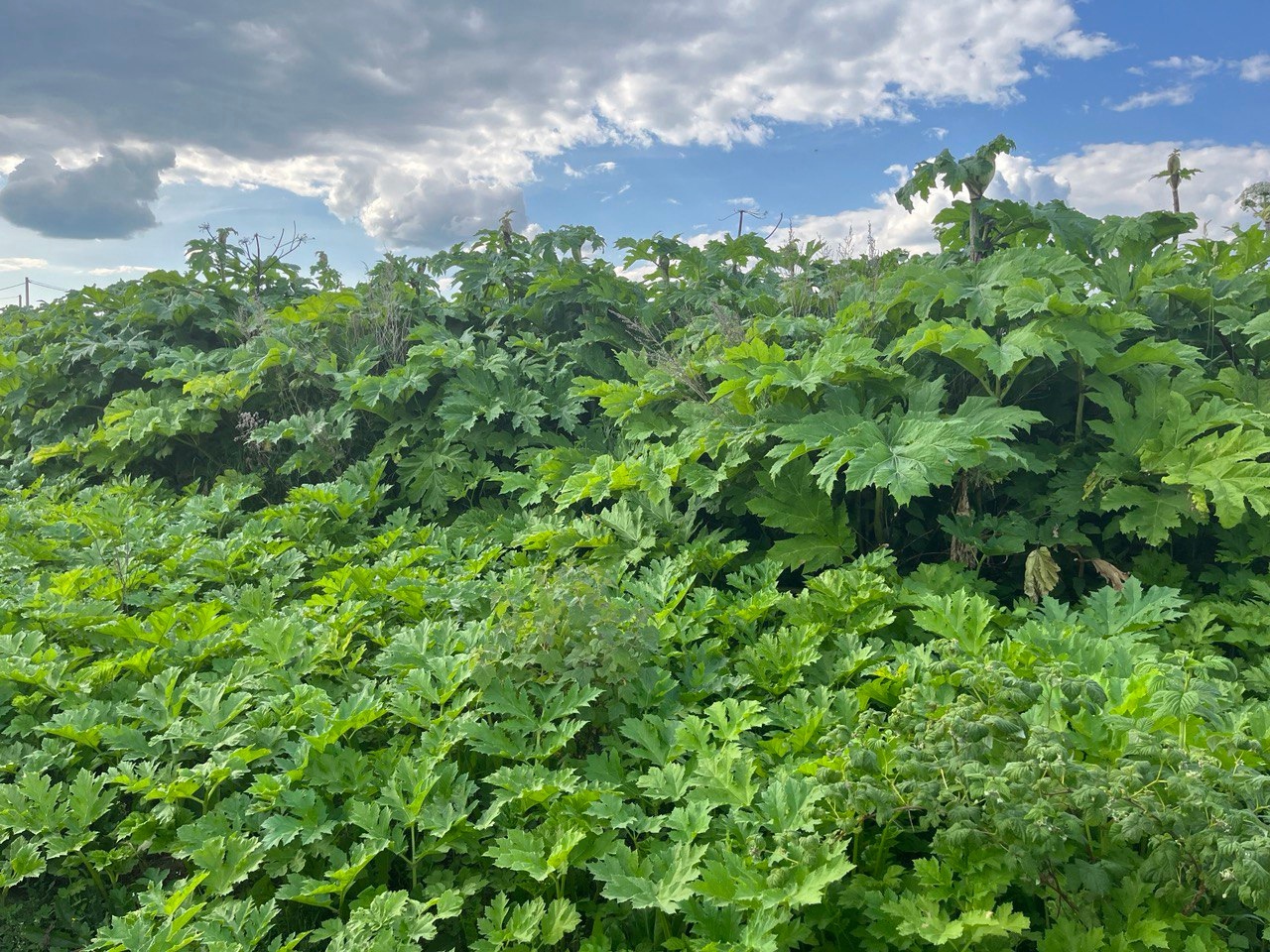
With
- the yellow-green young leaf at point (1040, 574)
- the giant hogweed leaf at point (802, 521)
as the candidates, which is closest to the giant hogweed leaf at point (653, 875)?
the giant hogweed leaf at point (802, 521)

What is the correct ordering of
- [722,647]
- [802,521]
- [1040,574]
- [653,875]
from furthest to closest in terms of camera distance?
[802,521] < [1040,574] < [722,647] < [653,875]

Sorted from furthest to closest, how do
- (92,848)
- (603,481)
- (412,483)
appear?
(412,483)
(603,481)
(92,848)

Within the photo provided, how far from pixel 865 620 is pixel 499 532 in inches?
95.3

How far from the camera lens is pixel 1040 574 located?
138 inches

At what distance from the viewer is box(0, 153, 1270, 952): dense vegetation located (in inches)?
80.5

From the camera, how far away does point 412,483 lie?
5715 mm

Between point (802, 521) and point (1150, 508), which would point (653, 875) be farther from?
point (1150, 508)

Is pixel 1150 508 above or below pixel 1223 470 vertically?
below

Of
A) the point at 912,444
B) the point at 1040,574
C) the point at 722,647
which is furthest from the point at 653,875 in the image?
the point at 1040,574

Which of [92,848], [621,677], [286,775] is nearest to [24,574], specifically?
[92,848]

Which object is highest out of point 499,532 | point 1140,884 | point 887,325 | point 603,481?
point 887,325

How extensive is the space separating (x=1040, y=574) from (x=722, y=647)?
1476 millimetres

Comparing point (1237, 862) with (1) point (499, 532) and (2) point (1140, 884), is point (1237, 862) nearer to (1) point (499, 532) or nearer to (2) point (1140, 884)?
(2) point (1140, 884)

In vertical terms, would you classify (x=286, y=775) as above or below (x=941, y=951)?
above
